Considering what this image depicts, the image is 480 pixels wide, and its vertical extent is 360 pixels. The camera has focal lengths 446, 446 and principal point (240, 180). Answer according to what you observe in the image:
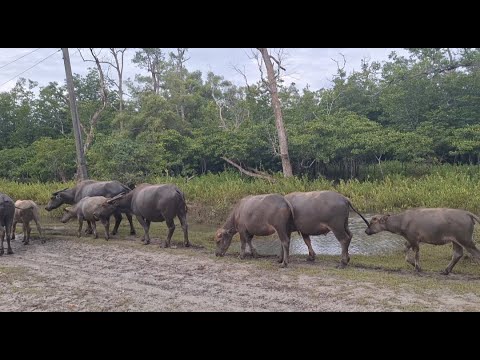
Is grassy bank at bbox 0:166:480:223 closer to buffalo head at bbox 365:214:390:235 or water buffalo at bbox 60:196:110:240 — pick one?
water buffalo at bbox 60:196:110:240

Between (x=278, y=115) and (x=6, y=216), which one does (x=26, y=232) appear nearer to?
(x=6, y=216)

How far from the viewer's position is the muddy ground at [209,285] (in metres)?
7.02

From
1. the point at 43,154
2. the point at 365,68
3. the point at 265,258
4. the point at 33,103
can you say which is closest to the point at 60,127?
the point at 33,103

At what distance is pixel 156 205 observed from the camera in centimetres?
1207

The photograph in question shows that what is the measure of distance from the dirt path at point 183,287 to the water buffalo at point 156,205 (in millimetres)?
944

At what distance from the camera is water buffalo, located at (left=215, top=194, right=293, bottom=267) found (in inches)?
381

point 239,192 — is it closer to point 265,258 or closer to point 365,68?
point 265,258

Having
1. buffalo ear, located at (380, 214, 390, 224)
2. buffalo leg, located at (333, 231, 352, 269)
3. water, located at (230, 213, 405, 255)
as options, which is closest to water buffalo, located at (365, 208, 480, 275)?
buffalo ear, located at (380, 214, 390, 224)

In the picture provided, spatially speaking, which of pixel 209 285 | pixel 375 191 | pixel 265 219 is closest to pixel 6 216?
pixel 209 285

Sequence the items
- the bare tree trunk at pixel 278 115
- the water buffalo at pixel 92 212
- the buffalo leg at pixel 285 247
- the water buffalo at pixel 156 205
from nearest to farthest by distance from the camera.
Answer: the buffalo leg at pixel 285 247
the water buffalo at pixel 156 205
the water buffalo at pixel 92 212
the bare tree trunk at pixel 278 115

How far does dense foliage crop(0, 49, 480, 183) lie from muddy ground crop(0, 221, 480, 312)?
33.2ft

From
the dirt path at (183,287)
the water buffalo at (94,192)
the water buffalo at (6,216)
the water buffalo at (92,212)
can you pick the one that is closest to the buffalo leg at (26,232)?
the water buffalo at (6,216)

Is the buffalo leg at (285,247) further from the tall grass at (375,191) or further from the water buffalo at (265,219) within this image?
the tall grass at (375,191)

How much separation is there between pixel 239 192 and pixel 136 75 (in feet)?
107
